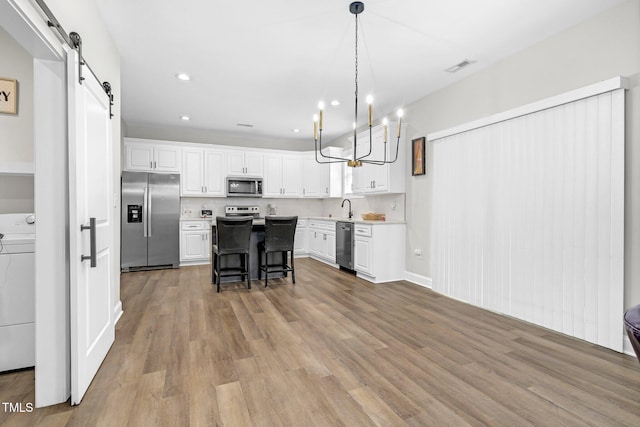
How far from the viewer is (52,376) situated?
172 centimetres

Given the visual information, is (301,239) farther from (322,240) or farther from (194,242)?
(194,242)

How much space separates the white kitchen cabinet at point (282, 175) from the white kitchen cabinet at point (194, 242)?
5.12 ft

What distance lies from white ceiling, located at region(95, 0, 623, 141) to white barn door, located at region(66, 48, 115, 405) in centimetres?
73

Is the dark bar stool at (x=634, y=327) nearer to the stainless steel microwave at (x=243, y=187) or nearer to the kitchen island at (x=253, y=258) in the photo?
the kitchen island at (x=253, y=258)

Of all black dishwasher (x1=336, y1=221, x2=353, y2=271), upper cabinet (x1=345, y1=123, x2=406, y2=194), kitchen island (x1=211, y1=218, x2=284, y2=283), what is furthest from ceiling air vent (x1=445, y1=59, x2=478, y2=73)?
kitchen island (x1=211, y1=218, x2=284, y2=283)

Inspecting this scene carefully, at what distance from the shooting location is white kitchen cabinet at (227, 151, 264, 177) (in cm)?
637

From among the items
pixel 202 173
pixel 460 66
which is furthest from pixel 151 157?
pixel 460 66

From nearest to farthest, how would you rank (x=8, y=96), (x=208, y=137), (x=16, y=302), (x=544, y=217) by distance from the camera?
(x=16, y=302), (x=8, y=96), (x=544, y=217), (x=208, y=137)

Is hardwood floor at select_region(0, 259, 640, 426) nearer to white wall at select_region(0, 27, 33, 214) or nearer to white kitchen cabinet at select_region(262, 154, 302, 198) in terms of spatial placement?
white wall at select_region(0, 27, 33, 214)

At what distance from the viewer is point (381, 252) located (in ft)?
15.0

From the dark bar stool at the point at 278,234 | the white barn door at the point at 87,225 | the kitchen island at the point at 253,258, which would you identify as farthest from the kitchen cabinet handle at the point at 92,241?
the kitchen island at the point at 253,258

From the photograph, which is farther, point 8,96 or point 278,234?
point 278,234

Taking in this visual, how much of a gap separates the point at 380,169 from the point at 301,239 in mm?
2630

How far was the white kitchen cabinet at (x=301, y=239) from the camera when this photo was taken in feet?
21.9
